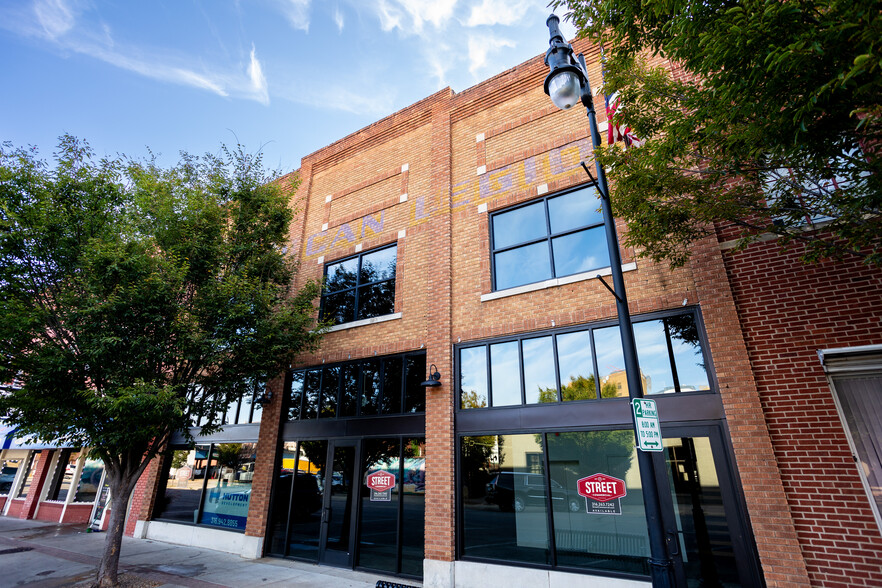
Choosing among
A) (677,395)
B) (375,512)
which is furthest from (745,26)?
(375,512)

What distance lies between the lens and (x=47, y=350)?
8.22m

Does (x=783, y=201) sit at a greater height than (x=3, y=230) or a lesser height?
lesser

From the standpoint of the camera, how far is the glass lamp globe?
17.5ft

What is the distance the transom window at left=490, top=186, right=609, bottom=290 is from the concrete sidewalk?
267 inches

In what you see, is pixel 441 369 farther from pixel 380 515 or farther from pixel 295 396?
pixel 295 396

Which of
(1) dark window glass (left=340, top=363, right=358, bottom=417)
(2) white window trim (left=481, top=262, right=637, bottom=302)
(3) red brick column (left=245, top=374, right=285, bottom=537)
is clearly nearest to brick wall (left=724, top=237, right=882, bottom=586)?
(2) white window trim (left=481, top=262, right=637, bottom=302)

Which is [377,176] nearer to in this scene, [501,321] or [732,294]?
[501,321]

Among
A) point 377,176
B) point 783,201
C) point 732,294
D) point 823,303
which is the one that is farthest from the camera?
point 377,176

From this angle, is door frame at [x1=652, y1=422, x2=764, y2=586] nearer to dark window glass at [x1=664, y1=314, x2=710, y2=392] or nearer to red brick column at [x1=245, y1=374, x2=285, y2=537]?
dark window glass at [x1=664, y1=314, x2=710, y2=392]

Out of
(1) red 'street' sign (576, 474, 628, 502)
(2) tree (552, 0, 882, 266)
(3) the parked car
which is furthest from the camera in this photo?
(3) the parked car

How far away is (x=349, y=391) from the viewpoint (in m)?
11.1

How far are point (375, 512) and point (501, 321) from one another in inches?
203

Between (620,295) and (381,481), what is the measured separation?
7283 mm

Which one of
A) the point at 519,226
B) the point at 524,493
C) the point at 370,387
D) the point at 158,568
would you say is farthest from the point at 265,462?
the point at 519,226
